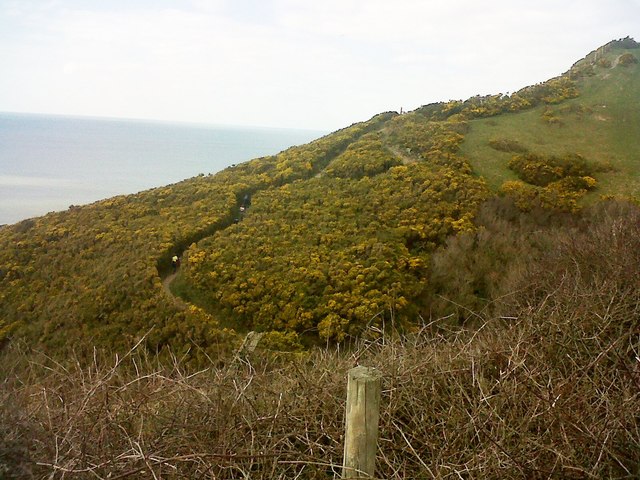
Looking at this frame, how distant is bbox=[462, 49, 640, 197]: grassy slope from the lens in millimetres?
17202

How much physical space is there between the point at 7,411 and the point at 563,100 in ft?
92.7

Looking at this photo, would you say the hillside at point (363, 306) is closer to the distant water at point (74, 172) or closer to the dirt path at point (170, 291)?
the dirt path at point (170, 291)

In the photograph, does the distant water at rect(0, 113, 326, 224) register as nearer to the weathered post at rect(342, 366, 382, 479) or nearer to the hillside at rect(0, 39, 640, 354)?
the hillside at rect(0, 39, 640, 354)

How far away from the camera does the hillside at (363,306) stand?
3.36m

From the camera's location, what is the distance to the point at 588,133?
2083 cm

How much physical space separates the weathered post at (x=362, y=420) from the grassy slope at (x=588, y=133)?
15.8m

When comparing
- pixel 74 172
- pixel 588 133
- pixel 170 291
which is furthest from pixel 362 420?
pixel 74 172

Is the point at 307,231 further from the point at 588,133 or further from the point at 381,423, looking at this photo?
the point at 588,133

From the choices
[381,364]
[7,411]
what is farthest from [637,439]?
[7,411]

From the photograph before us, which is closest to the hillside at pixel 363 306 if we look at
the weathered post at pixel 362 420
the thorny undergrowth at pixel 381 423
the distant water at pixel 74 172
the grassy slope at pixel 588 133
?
the thorny undergrowth at pixel 381 423

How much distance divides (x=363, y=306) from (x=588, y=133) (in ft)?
52.5

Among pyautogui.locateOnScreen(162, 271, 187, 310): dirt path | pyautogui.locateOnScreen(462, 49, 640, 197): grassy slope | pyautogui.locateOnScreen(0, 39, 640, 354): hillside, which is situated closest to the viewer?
pyautogui.locateOnScreen(0, 39, 640, 354): hillside

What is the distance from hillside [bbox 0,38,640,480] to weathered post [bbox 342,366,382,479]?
2.08 feet

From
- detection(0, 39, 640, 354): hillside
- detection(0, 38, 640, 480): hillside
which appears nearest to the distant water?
detection(0, 39, 640, 354): hillside
